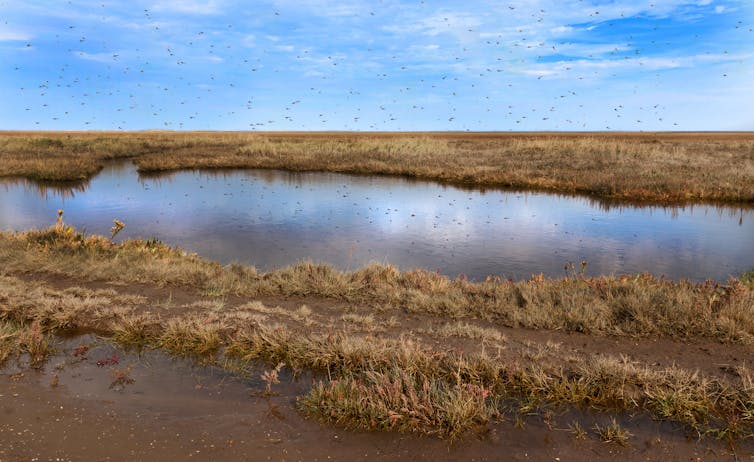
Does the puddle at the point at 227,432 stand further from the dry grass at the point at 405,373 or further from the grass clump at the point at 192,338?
the grass clump at the point at 192,338

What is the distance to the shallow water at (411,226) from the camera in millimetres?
12969

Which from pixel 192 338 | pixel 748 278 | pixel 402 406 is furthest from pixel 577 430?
pixel 748 278

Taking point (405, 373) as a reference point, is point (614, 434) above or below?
below

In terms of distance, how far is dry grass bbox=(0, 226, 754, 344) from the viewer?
24.5 ft

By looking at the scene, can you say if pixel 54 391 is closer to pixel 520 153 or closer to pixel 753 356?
pixel 753 356

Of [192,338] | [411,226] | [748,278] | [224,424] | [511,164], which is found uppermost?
[511,164]

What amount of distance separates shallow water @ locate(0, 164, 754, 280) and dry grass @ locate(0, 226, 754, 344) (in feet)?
→ 6.85

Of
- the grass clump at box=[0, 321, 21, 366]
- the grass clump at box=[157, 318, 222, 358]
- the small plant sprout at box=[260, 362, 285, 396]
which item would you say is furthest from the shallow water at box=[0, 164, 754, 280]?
the small plant sprout at box=[260, 362, 285, 396]

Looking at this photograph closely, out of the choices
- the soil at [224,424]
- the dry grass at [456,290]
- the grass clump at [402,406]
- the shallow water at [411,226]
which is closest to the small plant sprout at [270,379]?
the soil at [224,424]

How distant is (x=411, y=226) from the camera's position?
56.9ft

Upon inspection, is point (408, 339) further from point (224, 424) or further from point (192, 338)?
point (192, 338)

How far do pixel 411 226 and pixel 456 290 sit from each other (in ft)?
27.2

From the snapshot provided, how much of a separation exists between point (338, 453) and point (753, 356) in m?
6.09

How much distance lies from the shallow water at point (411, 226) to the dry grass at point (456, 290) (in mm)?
2088
